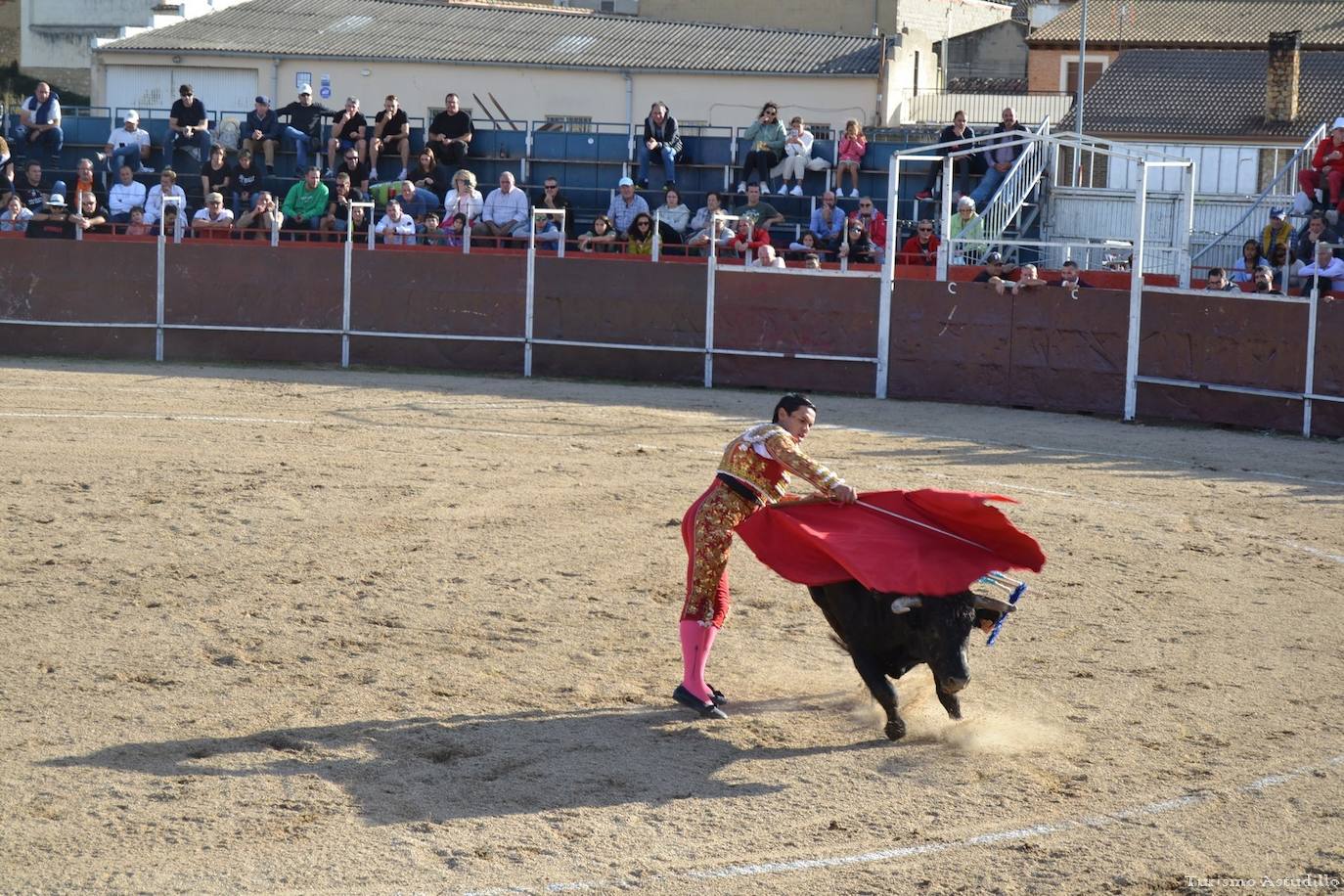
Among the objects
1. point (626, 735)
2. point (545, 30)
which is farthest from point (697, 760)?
point (545, 30)

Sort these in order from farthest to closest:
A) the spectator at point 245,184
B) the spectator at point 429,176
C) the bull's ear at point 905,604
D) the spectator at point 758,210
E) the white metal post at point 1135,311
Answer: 1. the spectator at point 245,184
2. the spectator at point 429,176
3. the spectator at point 758,210
4. the white metal post at point 1135,311
5. the bull's ear at point 905,604

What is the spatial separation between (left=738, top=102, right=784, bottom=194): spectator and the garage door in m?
15.4

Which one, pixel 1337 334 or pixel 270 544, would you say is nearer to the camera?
pixel 270 544

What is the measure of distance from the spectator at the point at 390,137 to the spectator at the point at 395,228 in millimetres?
2478

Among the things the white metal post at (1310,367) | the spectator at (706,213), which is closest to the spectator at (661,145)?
the spectator at (706,213)

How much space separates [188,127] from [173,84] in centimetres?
1160

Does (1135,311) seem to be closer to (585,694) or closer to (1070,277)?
(1070,277)

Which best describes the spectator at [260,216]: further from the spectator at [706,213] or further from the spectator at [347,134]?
the spectator at [706,213]

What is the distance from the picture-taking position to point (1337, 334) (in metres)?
15.1

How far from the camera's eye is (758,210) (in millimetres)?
20312

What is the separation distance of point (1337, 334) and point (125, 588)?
11.0 meters

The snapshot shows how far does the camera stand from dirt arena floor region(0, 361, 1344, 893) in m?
5.70

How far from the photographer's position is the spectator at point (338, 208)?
1992 cm

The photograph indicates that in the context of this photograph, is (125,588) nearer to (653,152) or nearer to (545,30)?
(653,152)
